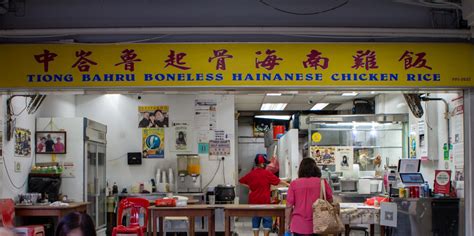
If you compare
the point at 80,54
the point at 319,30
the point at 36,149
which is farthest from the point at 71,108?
the point at 319,30

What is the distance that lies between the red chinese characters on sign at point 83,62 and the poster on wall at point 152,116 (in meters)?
6.00

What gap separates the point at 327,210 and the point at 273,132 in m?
9.66

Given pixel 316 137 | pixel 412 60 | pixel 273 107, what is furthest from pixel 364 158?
pixel 273 107

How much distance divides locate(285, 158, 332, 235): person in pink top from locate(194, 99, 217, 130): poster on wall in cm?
588

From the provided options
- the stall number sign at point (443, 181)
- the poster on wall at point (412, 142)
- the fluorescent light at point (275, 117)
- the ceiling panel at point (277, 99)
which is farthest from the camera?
the fluorescent light at point (275, 117)

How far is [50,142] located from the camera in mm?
10445

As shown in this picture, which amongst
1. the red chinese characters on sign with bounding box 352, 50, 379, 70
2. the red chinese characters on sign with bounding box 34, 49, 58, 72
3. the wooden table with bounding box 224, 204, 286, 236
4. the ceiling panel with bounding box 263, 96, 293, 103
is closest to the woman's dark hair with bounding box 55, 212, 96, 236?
the red chinese characters on sign with bounding box 34, 49, 58, 72

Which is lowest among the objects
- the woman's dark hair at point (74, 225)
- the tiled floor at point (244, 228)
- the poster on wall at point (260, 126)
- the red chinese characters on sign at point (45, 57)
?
the tiled floor at point (244, 228)

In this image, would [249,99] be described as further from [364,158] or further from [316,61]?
[316,61]

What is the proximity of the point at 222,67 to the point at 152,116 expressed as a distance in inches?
246

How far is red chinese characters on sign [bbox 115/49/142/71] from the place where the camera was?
6.57 m

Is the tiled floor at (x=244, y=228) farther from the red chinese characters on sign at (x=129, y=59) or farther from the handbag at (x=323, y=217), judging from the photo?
the red chinese characters on sign at (x=129, y=59)

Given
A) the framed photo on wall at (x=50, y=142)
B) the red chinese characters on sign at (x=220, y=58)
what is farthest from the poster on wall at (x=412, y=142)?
the framed photo on wall at (x=50, y=142)

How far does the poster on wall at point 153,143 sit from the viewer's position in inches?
494
